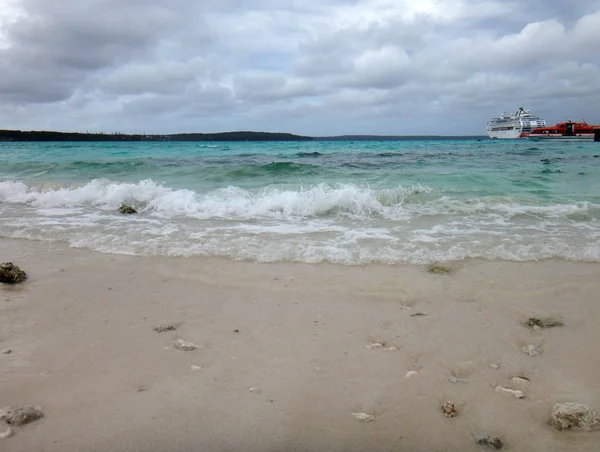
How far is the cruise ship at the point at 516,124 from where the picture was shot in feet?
247

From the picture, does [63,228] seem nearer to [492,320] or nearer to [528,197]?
[492,320]

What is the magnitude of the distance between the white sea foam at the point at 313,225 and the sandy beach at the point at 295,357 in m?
0.80

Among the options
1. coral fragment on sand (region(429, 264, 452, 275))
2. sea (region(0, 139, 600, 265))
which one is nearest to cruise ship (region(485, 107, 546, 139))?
sea (region(0, 139, 600, 265))

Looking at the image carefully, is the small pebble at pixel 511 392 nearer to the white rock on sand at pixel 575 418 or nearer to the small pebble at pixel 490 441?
the white rock on sand at pixel 575 418

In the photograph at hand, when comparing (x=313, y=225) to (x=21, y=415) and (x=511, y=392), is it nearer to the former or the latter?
(x=511, y=392)

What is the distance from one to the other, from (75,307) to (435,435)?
10.9ft

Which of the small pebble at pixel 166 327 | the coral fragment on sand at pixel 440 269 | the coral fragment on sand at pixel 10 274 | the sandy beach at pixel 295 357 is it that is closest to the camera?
the sandy beach at pixel 295 357

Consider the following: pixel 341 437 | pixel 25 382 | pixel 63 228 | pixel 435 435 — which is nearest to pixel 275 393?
pixel 341 437

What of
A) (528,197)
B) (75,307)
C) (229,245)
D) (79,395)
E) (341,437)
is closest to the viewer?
(341,437)

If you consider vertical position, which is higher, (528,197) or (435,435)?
(528,197)

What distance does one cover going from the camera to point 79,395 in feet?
8.04

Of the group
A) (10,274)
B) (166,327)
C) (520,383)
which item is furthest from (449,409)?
(10,274)

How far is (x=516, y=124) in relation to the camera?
76812 mm

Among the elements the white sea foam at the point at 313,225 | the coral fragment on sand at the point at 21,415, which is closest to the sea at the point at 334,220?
the white sea foam at the point at 313,225
